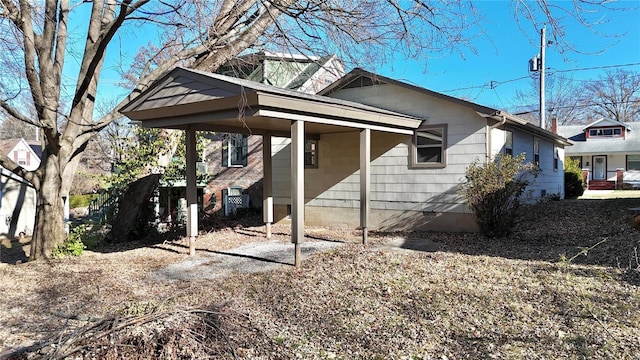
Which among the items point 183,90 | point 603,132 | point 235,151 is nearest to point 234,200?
point 235,151

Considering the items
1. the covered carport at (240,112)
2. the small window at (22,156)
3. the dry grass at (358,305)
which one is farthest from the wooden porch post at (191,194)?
the small window at (22,156)

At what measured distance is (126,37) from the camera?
8.16 meters

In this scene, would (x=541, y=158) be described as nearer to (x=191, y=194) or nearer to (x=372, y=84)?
(x=372, y=84)

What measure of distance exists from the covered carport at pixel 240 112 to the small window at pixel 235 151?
872 cm

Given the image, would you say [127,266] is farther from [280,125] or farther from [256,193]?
[256,193]

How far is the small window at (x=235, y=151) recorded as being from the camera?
57.4ft

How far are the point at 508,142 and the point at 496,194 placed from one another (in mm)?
3391

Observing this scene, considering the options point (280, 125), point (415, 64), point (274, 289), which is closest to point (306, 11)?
point (415, 64)

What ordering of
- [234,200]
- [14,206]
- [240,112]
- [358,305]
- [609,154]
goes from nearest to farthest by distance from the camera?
[358,305] < [240,112] < [14,206] < [234,200] < [609,154]

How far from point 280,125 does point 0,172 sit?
36.7ft

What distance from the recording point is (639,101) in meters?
32.6

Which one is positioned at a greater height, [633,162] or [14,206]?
[633,162]

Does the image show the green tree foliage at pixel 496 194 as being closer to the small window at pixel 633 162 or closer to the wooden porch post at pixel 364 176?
the wooden porch post at pixel 364 176

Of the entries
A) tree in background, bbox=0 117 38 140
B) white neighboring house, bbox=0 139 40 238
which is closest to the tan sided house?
white neighboring house, bbox=0 139 40 238
